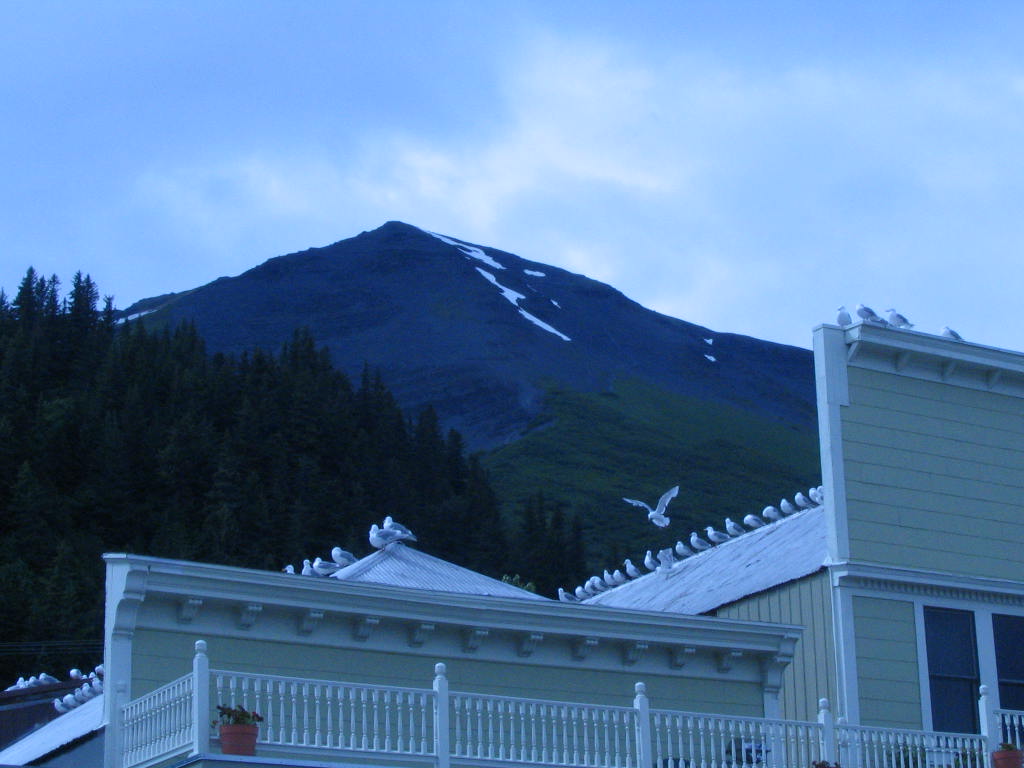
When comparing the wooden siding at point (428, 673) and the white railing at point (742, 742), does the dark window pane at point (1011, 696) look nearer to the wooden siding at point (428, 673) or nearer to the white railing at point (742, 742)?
the wooden siding at point (428, 673)

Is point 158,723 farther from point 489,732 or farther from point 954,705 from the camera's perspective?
point 954,705

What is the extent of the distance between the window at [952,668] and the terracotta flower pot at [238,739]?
1122 centimetres

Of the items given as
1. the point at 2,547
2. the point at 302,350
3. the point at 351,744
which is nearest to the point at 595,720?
the point at 351,744

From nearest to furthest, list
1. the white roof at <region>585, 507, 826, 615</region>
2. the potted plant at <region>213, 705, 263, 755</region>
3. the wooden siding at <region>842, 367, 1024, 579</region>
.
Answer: the potted plant at <region>213, 705, 263, 755</region> < the wooden siding at <region>842, 367, 1024, 579</region> < the white roof at <region>585, 507, 826, 615</region>

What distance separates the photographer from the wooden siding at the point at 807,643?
24.9 m

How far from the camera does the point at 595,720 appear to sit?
20812mm

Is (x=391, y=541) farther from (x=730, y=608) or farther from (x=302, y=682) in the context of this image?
(x=302, y=682)

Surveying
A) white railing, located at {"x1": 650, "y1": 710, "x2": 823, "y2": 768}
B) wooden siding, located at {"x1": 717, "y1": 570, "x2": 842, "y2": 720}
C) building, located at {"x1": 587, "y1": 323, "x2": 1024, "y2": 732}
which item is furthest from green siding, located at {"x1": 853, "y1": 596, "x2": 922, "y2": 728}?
white railing, located at {"x1": 650, "y1": 710, "x2": 823, "y2": 768}

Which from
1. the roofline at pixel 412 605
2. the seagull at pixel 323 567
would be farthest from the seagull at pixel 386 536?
the roofline at pixel 412 605

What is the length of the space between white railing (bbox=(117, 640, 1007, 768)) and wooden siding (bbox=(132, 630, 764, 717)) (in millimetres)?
566

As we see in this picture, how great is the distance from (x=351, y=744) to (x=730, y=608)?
10649 mm

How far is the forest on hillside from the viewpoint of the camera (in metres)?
119

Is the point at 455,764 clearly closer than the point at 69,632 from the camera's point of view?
Yes

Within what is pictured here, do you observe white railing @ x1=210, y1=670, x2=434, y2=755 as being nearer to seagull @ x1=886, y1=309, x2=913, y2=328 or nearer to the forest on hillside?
seagull @ x1=886, y1=309, x2=913, y2=328
